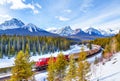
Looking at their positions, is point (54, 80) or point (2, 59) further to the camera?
point (2, 59)

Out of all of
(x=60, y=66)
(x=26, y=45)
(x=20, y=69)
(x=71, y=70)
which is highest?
(x=20, y=69)

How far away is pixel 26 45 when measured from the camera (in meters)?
124

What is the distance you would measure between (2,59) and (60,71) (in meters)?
70.2

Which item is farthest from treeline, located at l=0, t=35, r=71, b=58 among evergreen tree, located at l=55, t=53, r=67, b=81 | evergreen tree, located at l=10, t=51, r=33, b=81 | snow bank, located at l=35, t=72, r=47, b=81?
evergreen tree, located at l=10, t=51, r=33, b=81

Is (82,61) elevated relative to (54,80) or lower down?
elevated

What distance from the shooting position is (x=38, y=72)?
64250mm

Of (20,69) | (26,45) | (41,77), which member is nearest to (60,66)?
(20,69)

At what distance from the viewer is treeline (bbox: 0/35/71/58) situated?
384 feet

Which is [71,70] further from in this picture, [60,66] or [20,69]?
[20,69]

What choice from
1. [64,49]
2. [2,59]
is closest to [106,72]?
[2,59]

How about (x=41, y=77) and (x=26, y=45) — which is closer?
(x=41, y=77)

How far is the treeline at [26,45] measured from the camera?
117 m

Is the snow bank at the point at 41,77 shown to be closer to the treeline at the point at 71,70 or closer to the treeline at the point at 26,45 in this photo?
the treeline at the point at 71,70

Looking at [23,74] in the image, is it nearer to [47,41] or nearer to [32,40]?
[32,40]
